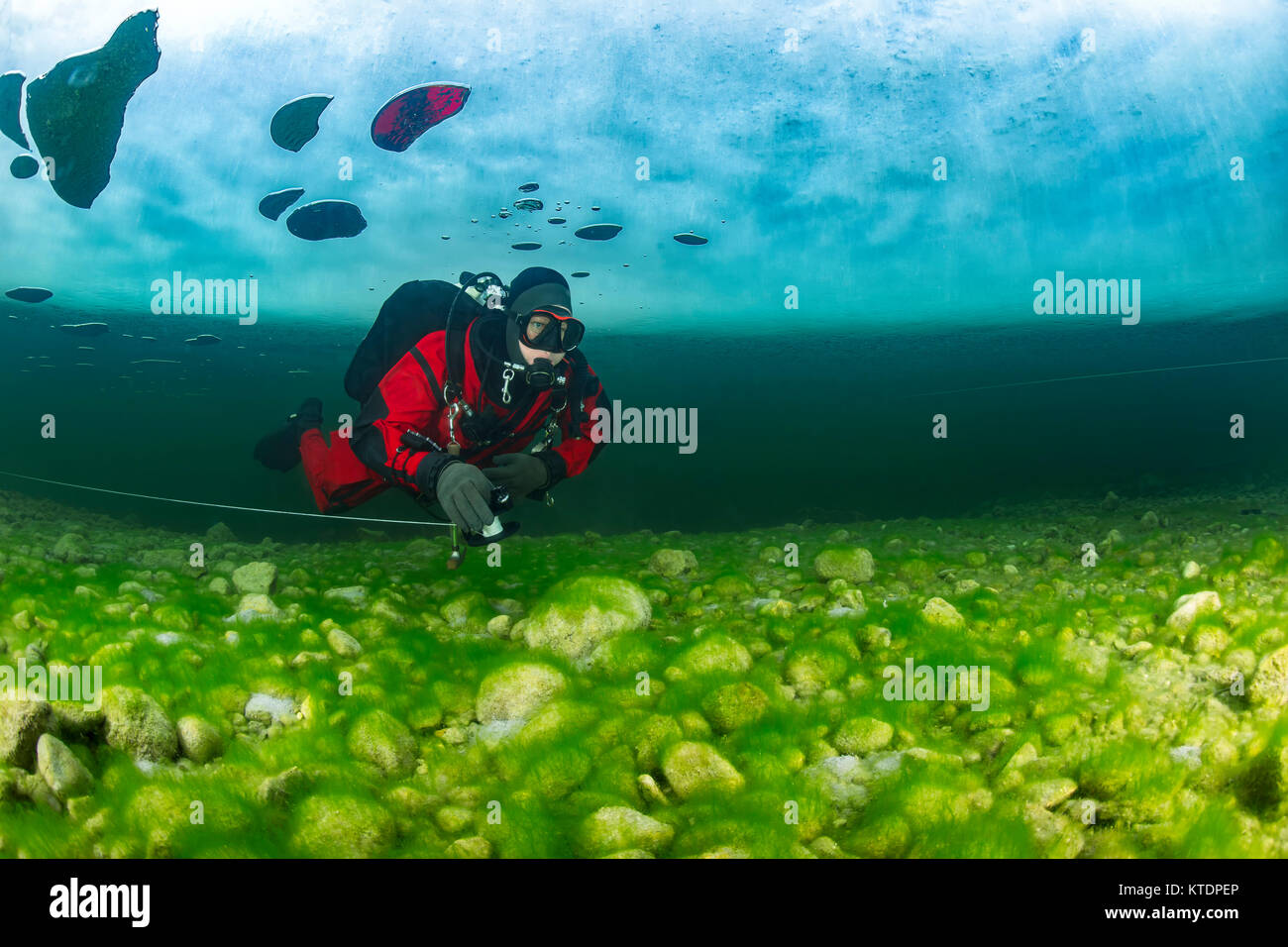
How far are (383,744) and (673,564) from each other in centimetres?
382

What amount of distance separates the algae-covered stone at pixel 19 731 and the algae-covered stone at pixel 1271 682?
228 inches

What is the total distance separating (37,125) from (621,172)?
1323 centimetres

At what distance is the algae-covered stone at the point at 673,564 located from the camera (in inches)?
261

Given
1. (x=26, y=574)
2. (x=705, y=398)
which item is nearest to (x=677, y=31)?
(x=26, y=574)

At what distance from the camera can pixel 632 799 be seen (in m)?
2.73

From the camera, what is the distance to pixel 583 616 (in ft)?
14.7

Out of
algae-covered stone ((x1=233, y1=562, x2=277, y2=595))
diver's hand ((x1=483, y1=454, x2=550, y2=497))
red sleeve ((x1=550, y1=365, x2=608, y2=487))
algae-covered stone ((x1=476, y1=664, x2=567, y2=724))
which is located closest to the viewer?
algae-covered stone ((x1=476, y1=664, x2=567, y2=724))

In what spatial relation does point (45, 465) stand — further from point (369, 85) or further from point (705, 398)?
point (705, 398)

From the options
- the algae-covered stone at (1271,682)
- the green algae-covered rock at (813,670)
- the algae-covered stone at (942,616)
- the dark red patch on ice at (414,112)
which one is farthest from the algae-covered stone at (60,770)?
the dark red patch on ice at (414,112)

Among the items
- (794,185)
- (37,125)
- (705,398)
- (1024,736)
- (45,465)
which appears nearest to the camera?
(1024,736)

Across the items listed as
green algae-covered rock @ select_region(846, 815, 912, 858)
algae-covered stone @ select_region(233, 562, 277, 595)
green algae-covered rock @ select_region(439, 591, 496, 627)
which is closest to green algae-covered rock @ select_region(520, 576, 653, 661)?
green algae-covered rock @ select_region(439, 591, 496, 627)

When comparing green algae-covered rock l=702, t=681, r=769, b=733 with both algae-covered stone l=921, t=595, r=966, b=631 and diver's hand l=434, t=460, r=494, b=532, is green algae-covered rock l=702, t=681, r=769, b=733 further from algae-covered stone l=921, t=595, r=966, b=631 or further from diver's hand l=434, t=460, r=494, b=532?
diver's hand l=434, t=460, r=494, b=532

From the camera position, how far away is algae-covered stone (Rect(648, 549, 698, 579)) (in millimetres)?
6617

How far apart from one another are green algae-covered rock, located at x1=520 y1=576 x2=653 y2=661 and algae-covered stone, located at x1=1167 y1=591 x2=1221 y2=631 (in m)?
3.40
